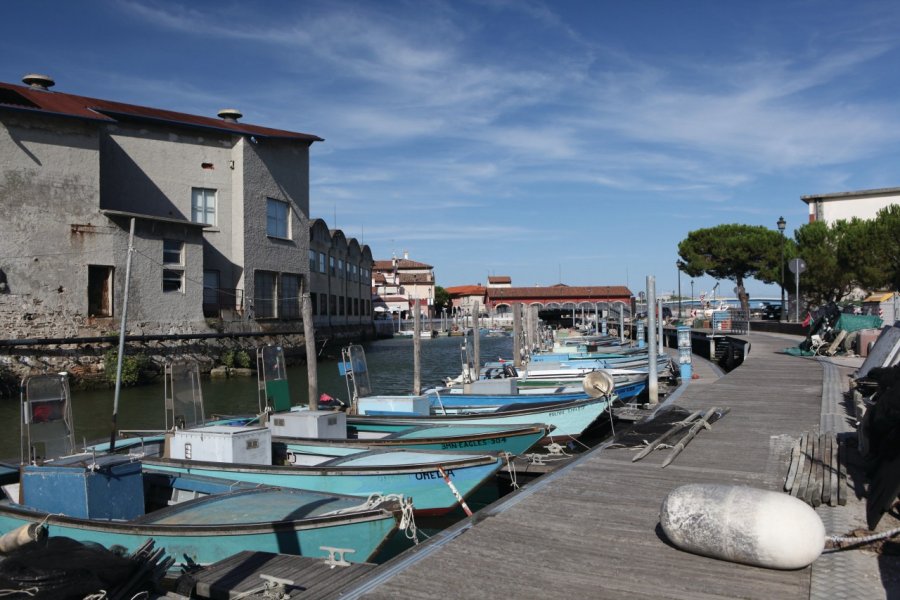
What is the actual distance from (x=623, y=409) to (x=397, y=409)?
5432 millimetres

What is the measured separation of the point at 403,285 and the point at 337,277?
6604 cm

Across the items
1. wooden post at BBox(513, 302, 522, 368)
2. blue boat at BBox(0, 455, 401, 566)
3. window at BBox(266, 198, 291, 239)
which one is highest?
window at BBox(266, 198, 291, 239)

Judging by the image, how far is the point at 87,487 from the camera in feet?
27.9

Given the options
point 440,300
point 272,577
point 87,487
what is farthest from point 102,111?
point 440,300

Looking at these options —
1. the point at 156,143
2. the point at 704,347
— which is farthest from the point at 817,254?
the point at 156,143

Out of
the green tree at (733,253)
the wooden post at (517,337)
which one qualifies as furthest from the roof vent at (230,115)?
the green tree at (733,253)

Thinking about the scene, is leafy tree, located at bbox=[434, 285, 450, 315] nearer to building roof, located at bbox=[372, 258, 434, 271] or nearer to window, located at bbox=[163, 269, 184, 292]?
building roof, located at bbox=[372, 258, 434, 271]

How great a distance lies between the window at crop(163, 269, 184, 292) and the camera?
33562 mm

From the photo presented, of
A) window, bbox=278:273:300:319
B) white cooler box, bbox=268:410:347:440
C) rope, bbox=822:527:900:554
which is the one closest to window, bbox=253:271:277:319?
window, bbox=278:273:300:319

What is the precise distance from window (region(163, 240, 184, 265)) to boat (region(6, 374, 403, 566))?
81.5 ft

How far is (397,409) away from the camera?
1623cm

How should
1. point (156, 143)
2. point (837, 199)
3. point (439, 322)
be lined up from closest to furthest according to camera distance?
point (156, 143) → point (837, 199) → point (439, 322)

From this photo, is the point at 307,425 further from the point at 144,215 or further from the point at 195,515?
the point at 144,215

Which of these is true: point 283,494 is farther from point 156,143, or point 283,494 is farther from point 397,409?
point 156,143
